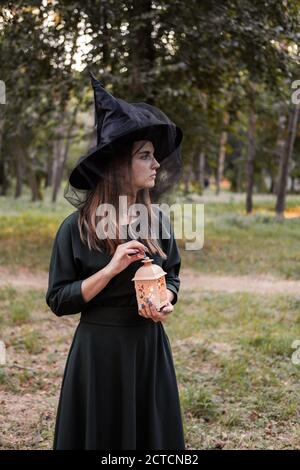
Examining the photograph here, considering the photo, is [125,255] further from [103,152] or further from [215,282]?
[215,282]

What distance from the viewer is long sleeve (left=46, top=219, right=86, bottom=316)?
289 cm

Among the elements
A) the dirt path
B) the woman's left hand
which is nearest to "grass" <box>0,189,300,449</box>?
the dirt path

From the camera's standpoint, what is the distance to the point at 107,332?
293 centimetres

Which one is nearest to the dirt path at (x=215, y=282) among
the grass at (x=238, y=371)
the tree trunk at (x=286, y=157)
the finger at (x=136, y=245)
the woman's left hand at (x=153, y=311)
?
the grass at (x=238, y=371)

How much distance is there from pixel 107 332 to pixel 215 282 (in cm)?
829

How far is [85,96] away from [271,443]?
33.6 ft

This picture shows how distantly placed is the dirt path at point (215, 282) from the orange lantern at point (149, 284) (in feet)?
24.7

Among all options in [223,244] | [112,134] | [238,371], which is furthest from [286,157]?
[112,134]

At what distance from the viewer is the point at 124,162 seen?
9.70 feet

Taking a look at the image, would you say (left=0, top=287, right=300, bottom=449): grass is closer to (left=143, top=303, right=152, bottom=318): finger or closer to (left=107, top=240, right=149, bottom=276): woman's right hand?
(left=143, top=303, right=152, bottom=318): finger

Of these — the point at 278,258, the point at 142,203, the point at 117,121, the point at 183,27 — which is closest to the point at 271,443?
the point at 142,203

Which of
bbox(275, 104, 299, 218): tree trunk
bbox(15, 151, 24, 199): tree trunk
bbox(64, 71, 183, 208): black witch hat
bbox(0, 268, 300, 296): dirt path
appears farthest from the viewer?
bbox(15, 151, 24, 199): tree trunk

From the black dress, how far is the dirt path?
7317mm

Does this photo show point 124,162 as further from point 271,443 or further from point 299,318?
point 299,318
